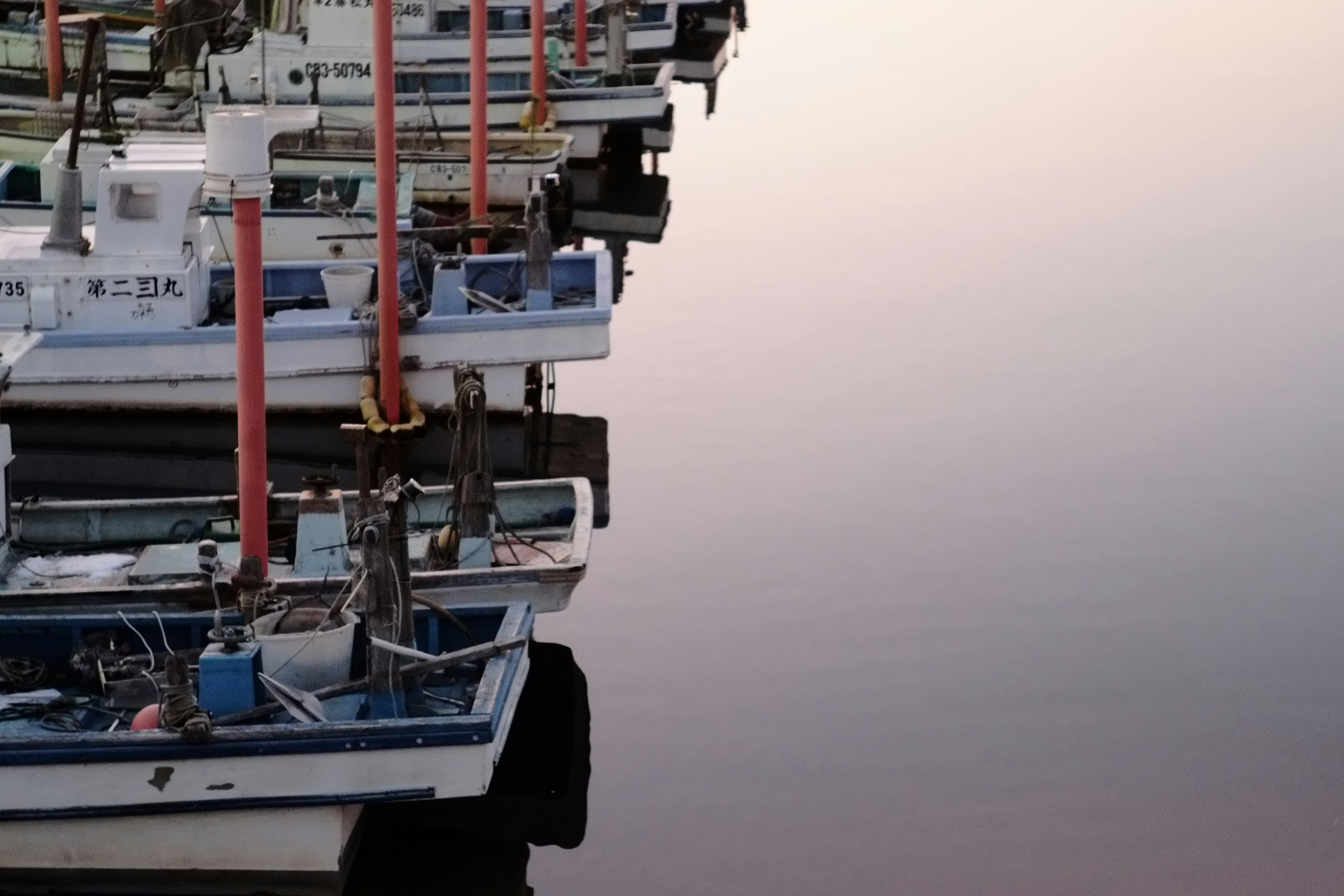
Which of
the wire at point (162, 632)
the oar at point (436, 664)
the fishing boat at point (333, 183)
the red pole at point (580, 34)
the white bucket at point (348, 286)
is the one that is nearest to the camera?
the oar at point (436, 664)

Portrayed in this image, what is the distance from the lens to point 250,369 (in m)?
11.8

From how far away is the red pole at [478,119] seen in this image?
1888 cm

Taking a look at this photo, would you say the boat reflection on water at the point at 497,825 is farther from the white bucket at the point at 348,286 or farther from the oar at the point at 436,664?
the white bucket at the point at 348,286

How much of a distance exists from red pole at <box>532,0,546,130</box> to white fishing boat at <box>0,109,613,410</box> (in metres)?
6.67

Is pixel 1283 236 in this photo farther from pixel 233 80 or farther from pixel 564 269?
pixel 233 80

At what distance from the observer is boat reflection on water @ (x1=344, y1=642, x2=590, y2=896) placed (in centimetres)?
1062

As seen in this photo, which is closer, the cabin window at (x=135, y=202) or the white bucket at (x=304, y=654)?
the white bucket at (x=304, y=654)

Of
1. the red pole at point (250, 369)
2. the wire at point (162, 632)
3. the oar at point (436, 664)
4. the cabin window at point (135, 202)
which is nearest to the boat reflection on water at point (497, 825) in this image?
the oar at point (436, 664)

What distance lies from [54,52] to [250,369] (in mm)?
13206

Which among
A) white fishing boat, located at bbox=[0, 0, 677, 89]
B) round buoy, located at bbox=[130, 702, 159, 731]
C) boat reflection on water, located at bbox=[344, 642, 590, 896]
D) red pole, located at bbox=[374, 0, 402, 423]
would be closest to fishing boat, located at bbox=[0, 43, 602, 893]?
round buoy, located at bbox=[130, 702, 159, 731]

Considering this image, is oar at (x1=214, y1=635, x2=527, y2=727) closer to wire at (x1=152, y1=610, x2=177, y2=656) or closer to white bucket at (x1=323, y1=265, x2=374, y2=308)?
wire at (x1=152, y1=610, x2=177, y2=656)

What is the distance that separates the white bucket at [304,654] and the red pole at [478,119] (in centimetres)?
858

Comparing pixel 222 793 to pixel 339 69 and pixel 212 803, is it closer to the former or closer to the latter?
pixel 212 803

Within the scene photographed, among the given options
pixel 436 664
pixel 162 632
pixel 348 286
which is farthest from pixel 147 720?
pixel 348 286
